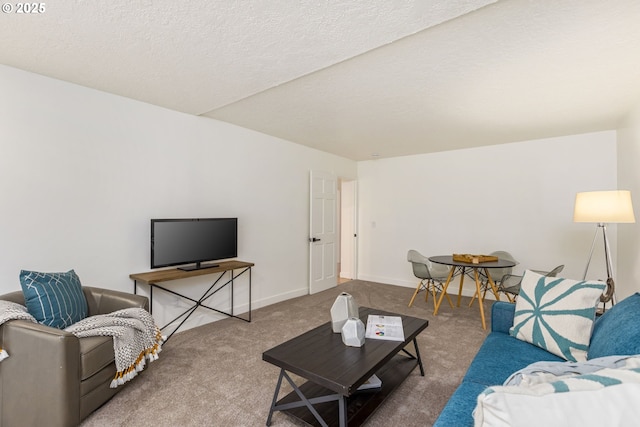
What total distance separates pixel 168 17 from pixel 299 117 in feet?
6.43

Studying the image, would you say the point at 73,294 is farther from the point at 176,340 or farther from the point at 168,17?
the point at 168,17

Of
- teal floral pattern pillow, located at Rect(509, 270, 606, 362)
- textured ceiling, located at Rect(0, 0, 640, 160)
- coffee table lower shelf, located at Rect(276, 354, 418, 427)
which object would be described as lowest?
coffee table lower shelf, located at Rect(276, 354, 418, 427)

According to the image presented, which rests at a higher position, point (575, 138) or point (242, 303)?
point (575, 138)

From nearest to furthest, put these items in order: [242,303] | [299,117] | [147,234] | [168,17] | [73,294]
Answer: [168,17]
[73,294]
[147,234]
[299,117]
[242,303]

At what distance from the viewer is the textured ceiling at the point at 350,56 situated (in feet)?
5.56

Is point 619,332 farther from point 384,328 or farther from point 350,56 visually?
point 350,56

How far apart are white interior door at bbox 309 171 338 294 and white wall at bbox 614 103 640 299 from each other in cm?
383

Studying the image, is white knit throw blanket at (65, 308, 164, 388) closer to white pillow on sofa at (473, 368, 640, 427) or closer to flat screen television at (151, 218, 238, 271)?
flat screen television at (151, 218, 238, 271)

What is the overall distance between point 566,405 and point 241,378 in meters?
2.29

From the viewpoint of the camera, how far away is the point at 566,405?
71cm

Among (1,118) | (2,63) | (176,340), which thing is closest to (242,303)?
(176,340)

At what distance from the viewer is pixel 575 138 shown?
4242 millimetres

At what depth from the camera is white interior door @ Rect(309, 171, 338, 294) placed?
202 inches

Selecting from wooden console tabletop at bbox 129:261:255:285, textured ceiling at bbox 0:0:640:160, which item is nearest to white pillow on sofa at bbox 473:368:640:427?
textured ceiling at bbox 0:0:640:160
